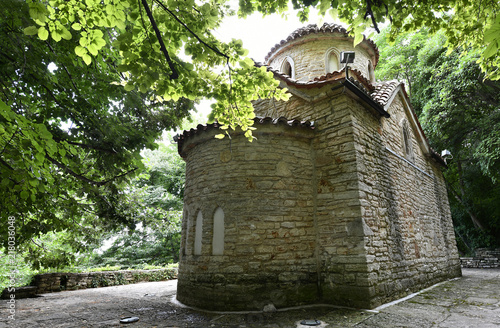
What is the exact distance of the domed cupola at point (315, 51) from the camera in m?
9.00

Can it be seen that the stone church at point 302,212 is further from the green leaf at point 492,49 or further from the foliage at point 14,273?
the foliage at point 14,273

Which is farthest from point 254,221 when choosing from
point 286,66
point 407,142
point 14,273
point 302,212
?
point 14,273

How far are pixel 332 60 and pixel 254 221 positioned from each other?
6732mm

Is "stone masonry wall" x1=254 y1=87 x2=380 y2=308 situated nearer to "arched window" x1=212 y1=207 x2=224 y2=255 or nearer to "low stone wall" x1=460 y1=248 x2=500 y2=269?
"arched window" x1=212 y1=207 x2=224 y2=255

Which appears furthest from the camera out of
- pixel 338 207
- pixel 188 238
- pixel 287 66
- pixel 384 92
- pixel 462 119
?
pixel 462 119

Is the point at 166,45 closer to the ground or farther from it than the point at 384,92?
closer to the ground

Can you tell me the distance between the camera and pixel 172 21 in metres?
2.58

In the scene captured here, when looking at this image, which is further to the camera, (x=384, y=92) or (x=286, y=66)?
(x=286, y=66)

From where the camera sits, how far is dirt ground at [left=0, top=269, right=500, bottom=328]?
12.9 ft

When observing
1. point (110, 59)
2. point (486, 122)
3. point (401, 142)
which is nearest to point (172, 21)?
point (110, 59)

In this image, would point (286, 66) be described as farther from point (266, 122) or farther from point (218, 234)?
point (218, 234)

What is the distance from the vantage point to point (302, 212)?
5.43 m

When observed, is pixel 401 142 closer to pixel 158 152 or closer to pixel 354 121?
pixel 354 121

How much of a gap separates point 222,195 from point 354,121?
314 cm
